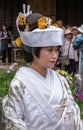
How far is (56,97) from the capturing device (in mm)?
2953

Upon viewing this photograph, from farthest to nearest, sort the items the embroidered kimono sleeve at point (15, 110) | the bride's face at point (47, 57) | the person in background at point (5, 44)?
the person in background at point (5, 44)
the bride's face at point (47, 57)
the embroidered kimono sleeve at point (15, 110)

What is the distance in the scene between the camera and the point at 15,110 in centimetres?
280

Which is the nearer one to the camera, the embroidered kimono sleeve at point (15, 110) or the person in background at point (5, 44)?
the embroidered kimono sleeve at point (15, 110)

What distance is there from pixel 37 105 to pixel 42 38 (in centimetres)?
40

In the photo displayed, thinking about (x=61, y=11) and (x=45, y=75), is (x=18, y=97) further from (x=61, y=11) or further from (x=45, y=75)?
(x=61, y=11)

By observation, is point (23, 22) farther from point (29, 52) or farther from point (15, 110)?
point (15, 110)

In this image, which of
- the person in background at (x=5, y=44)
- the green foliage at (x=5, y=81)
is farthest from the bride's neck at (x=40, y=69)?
the person in background at (x=5, y=44)

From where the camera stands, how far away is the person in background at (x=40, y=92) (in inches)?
111

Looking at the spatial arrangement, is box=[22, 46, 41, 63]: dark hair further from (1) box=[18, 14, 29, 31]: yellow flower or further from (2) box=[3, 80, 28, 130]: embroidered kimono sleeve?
(2) box=[3, 80, 28, 130]: embroidered kimono sleeve

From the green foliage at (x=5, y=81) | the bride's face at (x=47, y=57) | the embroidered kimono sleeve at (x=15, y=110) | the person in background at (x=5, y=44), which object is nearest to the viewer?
the embroidered kimono sleeve at (x=15, y=110)

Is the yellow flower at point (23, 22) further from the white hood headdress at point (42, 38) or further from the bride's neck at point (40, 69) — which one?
the bride's neck at point (40, 69)

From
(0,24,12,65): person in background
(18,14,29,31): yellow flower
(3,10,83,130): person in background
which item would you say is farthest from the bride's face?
(0,24,12,65): person in background

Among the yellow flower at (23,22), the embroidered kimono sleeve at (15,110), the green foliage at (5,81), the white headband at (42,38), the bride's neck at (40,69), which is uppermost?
the yellow flower at (23,22)

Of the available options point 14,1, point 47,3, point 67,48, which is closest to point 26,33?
point 67,48
